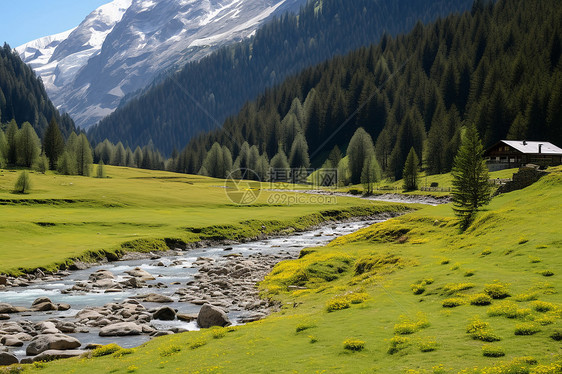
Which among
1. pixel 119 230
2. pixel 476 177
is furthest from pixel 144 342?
pixel 119 230

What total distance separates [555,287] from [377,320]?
9184mm

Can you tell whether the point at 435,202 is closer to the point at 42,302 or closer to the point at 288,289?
the point at 288,289

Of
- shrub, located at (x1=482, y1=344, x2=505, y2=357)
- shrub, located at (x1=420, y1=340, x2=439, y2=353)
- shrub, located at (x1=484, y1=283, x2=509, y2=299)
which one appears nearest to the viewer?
shrub, located at (x1=482, y1=344, x2=505, y2=357)

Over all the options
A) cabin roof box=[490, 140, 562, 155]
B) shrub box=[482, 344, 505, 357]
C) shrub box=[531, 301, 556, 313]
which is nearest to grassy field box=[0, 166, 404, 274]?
cabin roof box=[490, 140, 562, 155]

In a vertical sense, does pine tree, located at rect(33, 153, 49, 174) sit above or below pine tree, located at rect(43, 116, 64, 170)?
below

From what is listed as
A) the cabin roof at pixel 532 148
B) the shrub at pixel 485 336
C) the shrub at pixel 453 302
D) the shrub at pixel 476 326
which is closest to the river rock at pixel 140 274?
the shrub at pixel 453 302

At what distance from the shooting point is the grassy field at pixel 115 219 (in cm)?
5366

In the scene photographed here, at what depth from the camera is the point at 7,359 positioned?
2109cm

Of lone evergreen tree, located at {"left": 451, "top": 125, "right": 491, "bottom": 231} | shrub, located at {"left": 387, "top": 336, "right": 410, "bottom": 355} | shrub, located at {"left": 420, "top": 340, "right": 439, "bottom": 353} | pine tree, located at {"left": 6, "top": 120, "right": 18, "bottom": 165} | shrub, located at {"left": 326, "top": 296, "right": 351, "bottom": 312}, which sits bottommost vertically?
shrub, located at {"left": 326, "top": 296, "right": 351, "bottom": 312}

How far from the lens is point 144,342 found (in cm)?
2541

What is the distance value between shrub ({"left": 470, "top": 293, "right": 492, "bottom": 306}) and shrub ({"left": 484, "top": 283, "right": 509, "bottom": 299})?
577mm

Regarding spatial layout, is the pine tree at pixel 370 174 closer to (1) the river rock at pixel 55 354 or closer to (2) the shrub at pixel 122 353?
(2) the shrub at pixel 122 353

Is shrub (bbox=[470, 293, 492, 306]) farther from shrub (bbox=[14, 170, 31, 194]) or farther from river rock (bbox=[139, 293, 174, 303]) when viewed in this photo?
shrub (bbox=[14, 170, 31, 194])

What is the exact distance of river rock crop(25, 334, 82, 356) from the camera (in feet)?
75.8
